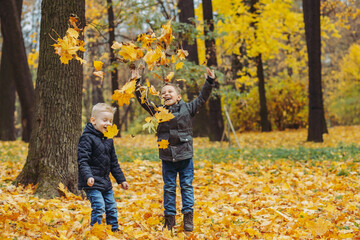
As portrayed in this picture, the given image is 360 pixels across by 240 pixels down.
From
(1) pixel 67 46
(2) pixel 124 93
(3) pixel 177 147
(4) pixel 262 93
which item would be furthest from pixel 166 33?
(4) pixel 262 93

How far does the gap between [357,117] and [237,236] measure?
21.0m

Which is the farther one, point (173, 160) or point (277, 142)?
point (277, 142)

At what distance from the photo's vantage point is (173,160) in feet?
12.3

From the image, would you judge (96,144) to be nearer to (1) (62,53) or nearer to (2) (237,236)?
(1) (62,53)

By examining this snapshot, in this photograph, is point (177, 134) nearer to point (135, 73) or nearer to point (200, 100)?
point (200, 100)

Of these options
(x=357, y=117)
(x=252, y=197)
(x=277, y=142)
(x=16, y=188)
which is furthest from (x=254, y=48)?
(x=16, y=188)

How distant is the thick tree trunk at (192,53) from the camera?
12475 mm

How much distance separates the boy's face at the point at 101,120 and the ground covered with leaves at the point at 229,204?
0.95 meters

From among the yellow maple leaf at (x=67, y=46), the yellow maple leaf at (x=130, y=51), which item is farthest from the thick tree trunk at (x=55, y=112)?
the yellow maple leaf at (x=130, y=51)

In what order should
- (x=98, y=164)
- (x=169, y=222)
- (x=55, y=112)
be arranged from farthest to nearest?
1. (x=55, y=112)
2. (x=169, y=222)
3. (x=98, y=164)

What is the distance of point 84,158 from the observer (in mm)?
3316

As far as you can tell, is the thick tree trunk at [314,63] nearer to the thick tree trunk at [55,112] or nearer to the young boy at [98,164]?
the thick tree trunk at [55,112]

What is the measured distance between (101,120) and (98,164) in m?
0.44

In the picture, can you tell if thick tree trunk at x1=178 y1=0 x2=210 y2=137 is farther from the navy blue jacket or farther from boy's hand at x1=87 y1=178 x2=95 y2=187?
boy's hand at x1=87 y1=178 x2=95 y2=187
